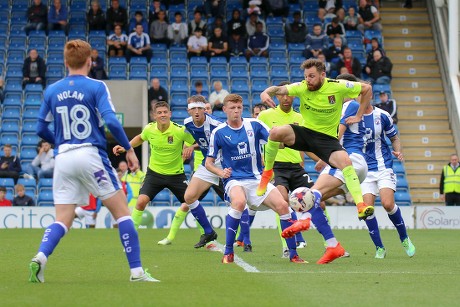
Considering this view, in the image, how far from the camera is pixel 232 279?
9305 mm

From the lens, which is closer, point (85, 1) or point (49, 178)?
point (49, 178)

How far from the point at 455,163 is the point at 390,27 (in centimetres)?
869

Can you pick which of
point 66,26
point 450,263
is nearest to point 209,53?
point 66,26

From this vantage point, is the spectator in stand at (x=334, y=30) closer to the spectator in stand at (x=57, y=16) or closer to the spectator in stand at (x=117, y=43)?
the spectator in stand at (x=117, y=43)

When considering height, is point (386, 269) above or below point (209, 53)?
below

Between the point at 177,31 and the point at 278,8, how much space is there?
138 inches

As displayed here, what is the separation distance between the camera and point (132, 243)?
8656 millimetres

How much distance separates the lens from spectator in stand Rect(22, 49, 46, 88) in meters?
26.9

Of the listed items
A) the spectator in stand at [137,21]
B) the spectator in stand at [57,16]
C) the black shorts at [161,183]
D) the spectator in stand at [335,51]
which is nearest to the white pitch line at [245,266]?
the black shorts at [161,183]

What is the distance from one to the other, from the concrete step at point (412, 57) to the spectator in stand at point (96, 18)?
910cm

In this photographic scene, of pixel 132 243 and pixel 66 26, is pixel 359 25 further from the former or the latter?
pixel 132 243

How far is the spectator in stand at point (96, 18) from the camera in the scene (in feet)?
95.2

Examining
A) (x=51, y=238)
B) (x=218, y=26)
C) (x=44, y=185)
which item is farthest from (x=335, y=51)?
(x=51, y=238)

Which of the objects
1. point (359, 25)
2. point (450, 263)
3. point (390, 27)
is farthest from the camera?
point (390, 27)
